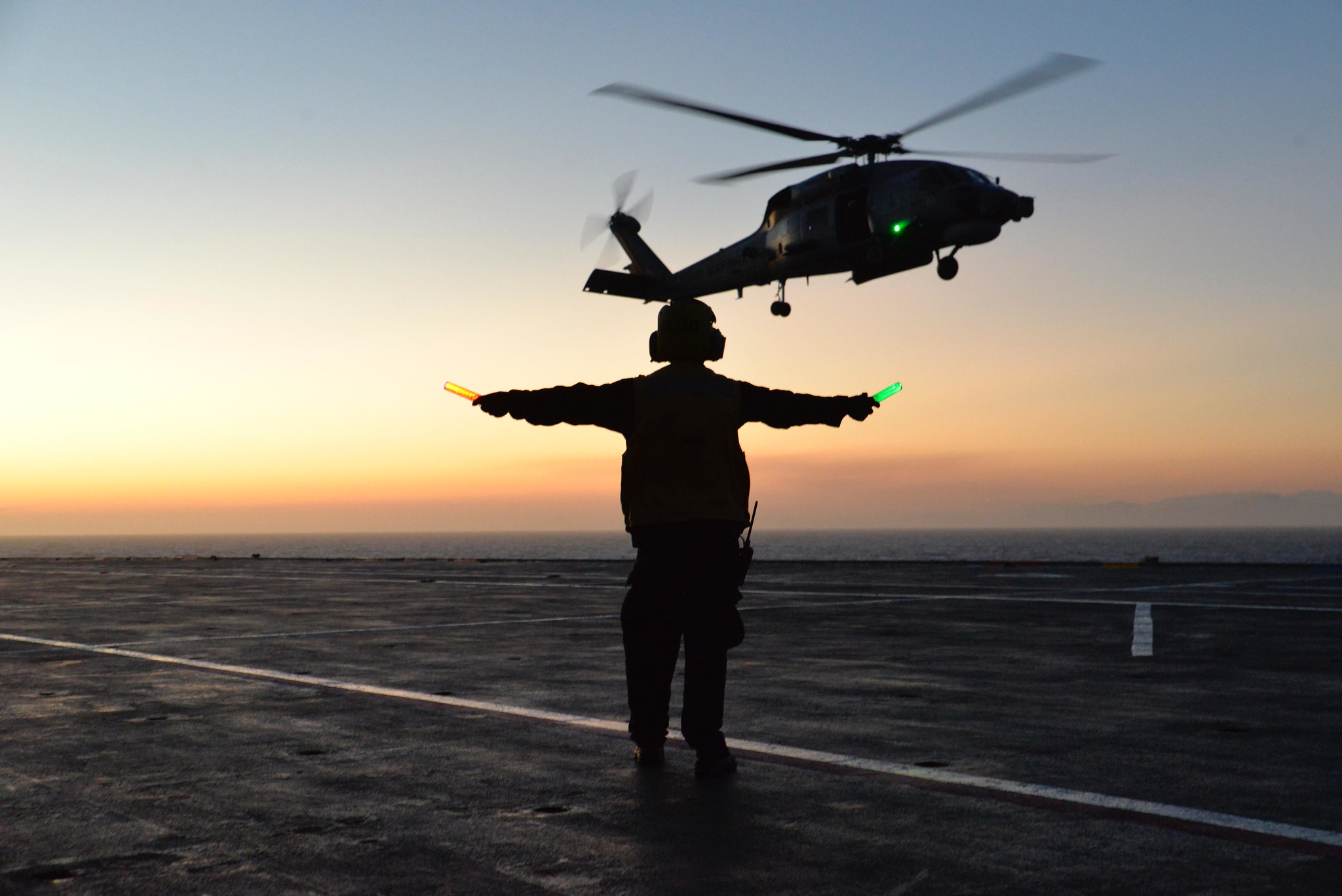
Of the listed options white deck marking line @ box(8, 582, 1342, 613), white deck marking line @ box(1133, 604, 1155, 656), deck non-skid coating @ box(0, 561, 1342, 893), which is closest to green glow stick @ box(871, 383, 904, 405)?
deck non-skid coating @ box(0, 561, 1342, 893)

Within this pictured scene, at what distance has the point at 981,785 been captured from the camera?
205 inches

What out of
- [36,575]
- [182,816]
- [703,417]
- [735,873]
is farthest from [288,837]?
[36,575]

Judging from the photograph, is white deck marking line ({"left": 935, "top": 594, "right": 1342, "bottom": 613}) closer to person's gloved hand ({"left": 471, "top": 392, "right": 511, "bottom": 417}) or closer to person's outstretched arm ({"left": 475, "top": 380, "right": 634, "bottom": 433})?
person's outstretched arm ({"left": 475, "top": 380, "right": 634, "bottom": 433})

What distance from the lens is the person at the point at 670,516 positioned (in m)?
5.88

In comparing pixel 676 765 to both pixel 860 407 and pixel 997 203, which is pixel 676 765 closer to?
pixel 860 407

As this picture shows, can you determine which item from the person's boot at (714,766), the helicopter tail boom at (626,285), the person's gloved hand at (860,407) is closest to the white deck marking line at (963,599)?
the person's gloved hand at (860,407)

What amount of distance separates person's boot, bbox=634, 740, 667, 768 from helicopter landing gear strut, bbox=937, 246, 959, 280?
24.0 m

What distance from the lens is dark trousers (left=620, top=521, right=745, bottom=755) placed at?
5848 mm

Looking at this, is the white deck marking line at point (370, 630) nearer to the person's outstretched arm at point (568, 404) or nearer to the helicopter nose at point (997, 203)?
the person's outstretched arm at point (568, 404)

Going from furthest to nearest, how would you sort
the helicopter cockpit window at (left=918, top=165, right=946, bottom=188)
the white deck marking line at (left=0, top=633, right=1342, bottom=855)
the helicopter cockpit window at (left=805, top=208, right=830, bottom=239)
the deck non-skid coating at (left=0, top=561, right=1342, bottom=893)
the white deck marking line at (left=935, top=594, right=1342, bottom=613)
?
the helicopter cockpit window at (left=805, top=208, right=830, bottom=239)
the helicopter cockpit window at (left=918, top=165, right=946, bottom=188)
the white deck marking line at (left=935, top=594, right=1342, bottom=613)
the white deck marking line at (left=0, top=633, right=1342, bottom=855)
the deck non-skid coating at (left=0, top=561, right=1342, bottom=893)

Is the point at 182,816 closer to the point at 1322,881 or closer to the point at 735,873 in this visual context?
the point at 735,873

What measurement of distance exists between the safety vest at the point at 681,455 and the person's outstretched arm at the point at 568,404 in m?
0.08

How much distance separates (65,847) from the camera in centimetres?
427

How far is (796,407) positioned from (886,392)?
518 mm
